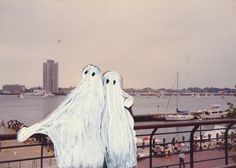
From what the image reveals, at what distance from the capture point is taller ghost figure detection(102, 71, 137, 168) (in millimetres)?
1692

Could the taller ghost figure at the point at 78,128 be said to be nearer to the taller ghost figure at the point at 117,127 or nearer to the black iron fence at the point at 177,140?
the taller ghost figure at the point at 117,127

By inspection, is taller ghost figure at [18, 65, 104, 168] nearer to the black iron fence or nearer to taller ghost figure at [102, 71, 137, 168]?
taller ghost figure at [102, 71, 137, 168]

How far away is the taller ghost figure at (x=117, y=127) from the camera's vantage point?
5.55 feet

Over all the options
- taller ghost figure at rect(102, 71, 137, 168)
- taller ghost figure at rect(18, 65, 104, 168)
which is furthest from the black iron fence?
taller ghost figure at rect(102, 71, 137, 168)

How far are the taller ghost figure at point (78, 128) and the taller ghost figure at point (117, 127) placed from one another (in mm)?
49

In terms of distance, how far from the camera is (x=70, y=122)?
1601 mm

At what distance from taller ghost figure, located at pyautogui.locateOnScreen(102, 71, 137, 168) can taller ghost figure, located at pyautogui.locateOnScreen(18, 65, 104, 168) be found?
49mm

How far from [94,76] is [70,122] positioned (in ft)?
0.84

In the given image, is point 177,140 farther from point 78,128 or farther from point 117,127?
point 78,128

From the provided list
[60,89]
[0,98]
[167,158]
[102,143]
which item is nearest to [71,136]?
[102,143]

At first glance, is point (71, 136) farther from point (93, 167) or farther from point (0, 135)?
point (0, 135)

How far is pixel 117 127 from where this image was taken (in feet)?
5.60

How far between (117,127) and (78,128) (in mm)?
214

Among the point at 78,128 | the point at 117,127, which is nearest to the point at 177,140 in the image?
the point at 117,127
